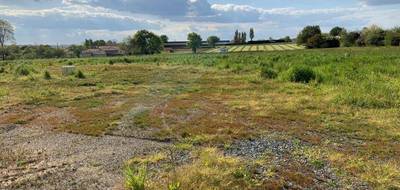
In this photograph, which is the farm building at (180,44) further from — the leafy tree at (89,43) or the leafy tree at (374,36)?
the leafy tree at (374,36)

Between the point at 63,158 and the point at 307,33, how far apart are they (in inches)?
3812

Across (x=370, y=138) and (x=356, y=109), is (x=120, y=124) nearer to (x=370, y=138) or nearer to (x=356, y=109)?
(x=370, y=138)

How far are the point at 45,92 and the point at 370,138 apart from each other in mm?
15958

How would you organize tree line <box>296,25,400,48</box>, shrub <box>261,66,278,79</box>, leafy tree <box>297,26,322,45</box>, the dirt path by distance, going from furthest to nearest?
leafy tree <box>297,26,322,45</box>, tree line <box>296,25,400,48</box>, shrub <box>261,66,278,79</box>, the dirt path

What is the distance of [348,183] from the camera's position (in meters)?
7.83

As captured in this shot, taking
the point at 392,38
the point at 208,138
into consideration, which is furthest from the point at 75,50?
the point at 208,138

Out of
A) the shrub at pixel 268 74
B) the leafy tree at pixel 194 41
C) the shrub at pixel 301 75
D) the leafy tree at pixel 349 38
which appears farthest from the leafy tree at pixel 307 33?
the shrub at pixel 301 75

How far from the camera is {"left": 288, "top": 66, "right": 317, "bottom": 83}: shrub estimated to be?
24812 mm

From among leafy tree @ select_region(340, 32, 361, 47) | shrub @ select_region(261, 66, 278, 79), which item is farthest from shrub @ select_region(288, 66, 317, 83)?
leafy tree @ select_region(340, 32, 361, 47)

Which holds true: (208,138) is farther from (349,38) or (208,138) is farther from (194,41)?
(194,41)

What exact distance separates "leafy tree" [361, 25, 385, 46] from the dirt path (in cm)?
8571

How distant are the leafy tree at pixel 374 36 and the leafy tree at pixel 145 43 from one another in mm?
47374

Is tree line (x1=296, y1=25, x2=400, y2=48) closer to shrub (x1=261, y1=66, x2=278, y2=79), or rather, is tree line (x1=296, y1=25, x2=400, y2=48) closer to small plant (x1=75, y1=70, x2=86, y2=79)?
shrub (x1=261, y1=66, x2=278, y2=79)

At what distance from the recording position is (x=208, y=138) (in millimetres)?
11203
